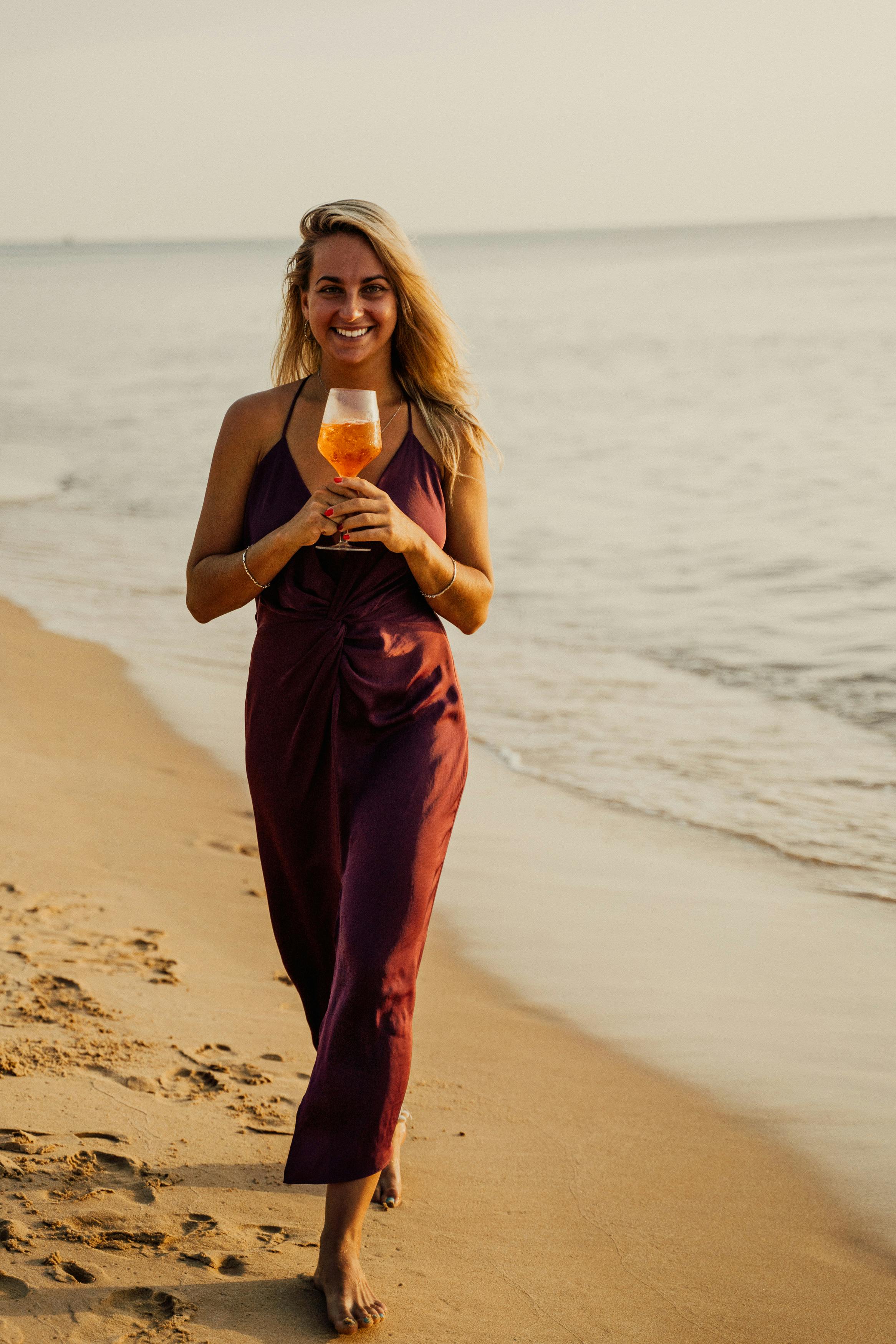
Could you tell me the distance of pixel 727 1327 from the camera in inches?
115

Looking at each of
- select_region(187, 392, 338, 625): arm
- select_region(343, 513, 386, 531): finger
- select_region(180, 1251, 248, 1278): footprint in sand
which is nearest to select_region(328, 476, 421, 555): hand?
select_region(343, 513, 386, 531): finger

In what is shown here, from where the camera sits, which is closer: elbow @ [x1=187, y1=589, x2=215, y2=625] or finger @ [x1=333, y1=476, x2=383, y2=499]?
finger @ [x1=333, y1=476, x2=383, y2=499]

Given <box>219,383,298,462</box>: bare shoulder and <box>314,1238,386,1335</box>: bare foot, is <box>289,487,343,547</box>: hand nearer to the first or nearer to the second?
<box>219,383,298,462</box>: bare shoulder

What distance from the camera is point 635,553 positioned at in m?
13.5

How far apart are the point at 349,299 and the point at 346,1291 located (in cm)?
213

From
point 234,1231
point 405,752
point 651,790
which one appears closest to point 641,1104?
point 234,1231

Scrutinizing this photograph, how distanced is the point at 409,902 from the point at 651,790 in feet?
13.9

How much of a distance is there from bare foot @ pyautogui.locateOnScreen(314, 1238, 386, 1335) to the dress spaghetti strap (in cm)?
178

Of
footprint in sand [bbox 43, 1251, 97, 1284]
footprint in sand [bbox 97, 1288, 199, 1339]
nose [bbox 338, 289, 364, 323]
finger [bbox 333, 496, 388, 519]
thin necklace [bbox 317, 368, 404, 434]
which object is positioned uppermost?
nose [bbox 338, 289, 364, 323]

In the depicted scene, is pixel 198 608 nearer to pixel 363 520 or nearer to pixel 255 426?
pixel 255 426

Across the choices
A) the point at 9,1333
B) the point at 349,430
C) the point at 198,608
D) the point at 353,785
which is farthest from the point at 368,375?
the point at 9,1333

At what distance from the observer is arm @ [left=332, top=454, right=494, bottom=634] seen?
9.27 ft

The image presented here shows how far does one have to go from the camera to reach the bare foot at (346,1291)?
2.77 m

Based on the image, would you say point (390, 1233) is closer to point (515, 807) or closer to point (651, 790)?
point (515, 807)
